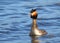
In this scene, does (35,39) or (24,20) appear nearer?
(35,39)

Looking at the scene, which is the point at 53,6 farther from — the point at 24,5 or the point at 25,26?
the point at 25,26

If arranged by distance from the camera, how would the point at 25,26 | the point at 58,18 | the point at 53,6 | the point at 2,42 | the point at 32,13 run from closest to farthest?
the point at 2,42 < the point at 32,13 < the point at 25,26 < the point at 58,18 < the point at 53,6

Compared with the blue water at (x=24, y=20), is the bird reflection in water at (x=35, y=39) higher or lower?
lower

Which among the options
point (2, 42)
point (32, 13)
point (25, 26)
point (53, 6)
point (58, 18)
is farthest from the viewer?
point (53, 6)

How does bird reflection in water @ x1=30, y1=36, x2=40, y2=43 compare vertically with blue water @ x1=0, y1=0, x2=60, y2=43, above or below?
below

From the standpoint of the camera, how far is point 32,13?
18547 mm

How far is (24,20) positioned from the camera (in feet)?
70.1

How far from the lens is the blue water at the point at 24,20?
18.2m

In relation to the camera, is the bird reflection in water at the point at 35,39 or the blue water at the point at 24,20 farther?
the blue water at the point at 24,20

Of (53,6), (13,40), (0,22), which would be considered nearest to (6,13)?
(0,22)

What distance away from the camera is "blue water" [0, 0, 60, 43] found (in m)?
18.2

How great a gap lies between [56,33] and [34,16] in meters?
1.35

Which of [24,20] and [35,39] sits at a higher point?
[24,20]

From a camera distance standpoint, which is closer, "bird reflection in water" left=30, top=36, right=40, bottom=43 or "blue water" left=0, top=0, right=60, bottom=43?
"bird reflection in water" left=30, top=36, right=40, bottom=43
